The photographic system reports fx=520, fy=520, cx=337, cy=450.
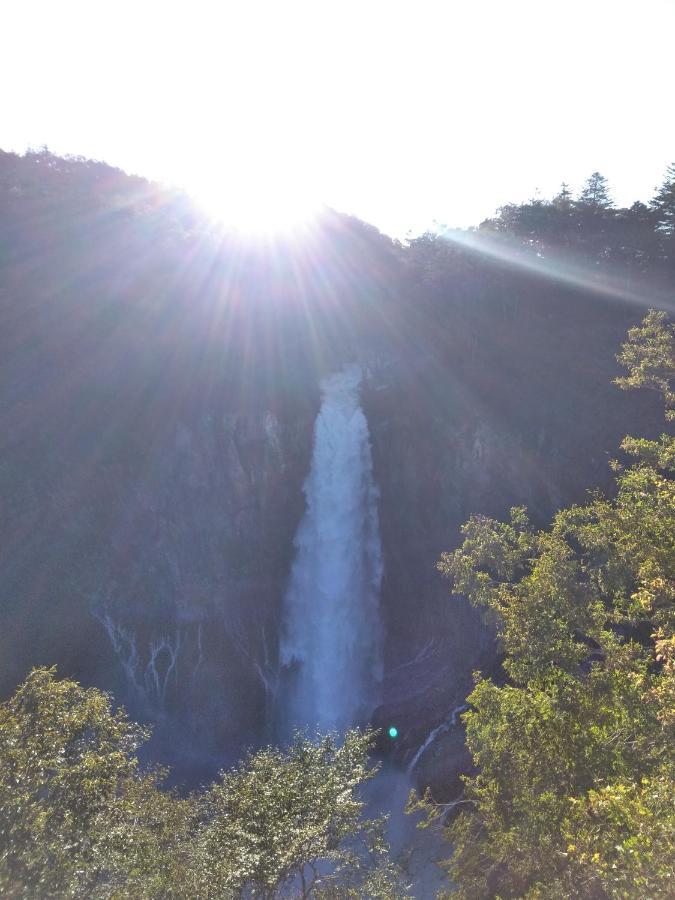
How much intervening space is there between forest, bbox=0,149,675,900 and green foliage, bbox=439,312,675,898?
0.08m

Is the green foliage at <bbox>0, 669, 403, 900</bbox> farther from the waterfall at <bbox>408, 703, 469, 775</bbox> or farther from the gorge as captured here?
the gorge

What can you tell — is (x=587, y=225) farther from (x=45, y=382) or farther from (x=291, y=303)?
(x=45, y=382)

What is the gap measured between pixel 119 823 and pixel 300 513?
1997 cm

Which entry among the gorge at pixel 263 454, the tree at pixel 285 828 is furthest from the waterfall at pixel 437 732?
the tree at pixel 285 828

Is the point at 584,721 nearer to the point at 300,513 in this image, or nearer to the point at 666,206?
the point at 300,513

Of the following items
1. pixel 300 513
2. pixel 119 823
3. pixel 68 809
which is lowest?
pixel 300 513

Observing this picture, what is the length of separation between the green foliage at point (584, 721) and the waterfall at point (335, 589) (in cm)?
1410

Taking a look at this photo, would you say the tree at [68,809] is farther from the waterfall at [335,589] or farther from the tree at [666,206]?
the tree at [666,206]

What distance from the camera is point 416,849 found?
19781 mm

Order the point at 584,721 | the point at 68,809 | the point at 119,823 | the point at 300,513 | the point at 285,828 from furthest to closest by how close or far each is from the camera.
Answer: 1. the point at 300,513
2. the point at 119,823
3. the point at 584,721
4. the point at 285,828
5. the point at 68,809

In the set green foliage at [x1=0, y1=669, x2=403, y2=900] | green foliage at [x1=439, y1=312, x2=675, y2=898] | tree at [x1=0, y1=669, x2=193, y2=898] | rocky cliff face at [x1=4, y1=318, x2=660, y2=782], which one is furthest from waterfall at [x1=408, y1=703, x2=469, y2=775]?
tree at [x1=0, y1=669, x2=193, y2=898]

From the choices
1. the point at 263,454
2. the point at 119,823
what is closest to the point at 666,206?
the point at 263,454

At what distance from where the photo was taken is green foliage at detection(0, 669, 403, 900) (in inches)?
337

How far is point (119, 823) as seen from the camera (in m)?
10.5
